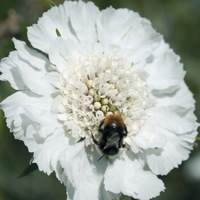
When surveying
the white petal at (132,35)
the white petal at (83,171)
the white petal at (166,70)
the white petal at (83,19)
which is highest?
the white petal at (83,19)

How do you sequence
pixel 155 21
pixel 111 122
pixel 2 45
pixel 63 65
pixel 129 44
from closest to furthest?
pixel 111 122 < pixel 63 65 < pixel 129 44 < pixel 2 45 < pixel 155 21

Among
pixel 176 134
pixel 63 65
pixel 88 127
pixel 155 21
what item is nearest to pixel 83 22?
pixel 63 65

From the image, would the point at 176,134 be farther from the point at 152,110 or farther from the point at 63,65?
the point at 63,65

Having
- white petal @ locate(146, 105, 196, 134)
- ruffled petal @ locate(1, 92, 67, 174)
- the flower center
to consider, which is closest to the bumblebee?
the flower center

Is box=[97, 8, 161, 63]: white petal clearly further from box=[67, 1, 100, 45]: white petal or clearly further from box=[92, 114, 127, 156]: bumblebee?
box=[92, 114, 127, 156]: bumblebee

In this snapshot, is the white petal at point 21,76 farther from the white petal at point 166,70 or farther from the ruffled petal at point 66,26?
the white petal at point 166,70

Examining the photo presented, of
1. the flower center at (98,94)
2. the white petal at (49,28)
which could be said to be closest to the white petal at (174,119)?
the flower center at (98,94)
